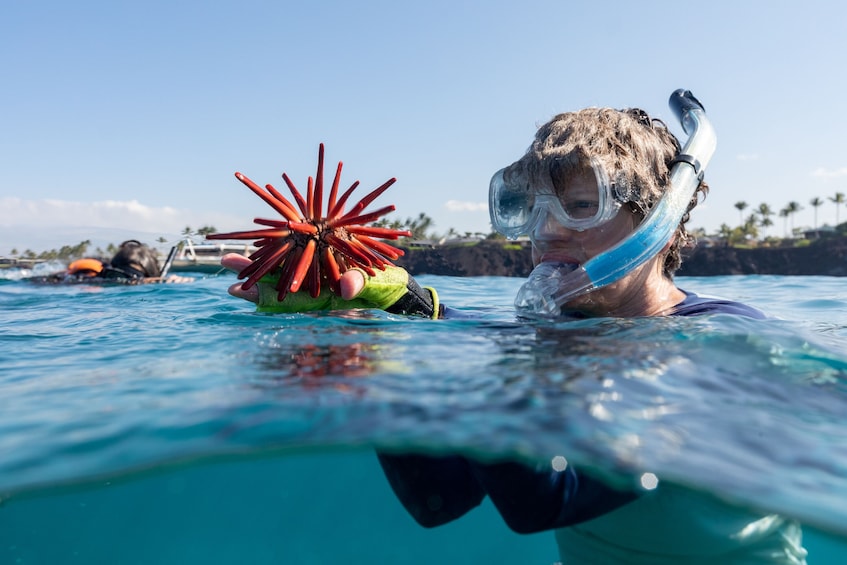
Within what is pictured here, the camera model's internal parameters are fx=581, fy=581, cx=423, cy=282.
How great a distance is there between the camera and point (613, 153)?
326 centimetres

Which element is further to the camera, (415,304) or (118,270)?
(118,270)

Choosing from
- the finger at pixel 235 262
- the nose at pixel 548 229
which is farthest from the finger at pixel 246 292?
the nose at pixel 548 229

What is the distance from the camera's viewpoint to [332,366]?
2.75 meters

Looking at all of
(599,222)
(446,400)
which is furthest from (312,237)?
(599,222)

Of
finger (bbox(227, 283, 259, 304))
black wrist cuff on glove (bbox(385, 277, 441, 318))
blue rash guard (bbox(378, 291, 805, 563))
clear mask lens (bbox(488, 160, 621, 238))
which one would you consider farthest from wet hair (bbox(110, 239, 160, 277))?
blue rash guard (bbox(378, 291, 805, 563))

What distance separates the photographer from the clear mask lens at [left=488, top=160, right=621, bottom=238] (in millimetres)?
3166

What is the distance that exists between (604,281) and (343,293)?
1429 millimetres

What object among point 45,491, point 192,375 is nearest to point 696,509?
point 192,375

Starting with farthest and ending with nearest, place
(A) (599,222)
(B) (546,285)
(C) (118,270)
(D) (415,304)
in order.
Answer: (C) (118,270) → (D) (415,304) → (B) (546,285) → (A) (599,222)

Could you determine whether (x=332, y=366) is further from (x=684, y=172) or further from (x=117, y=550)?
(x=117, y=550)

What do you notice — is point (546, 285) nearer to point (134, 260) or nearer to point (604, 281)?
point (604, 281)

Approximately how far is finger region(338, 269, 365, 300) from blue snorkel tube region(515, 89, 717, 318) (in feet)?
3.21

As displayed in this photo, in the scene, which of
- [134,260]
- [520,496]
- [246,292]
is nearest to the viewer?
[520,496]

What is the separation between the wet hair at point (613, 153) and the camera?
10.6ft
